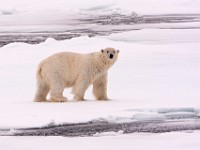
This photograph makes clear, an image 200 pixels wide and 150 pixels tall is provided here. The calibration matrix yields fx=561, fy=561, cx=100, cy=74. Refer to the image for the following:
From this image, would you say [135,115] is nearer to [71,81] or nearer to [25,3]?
[71,81]

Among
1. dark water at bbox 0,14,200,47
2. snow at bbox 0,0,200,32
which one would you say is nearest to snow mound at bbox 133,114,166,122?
dark water at bbox 0,14,200,47

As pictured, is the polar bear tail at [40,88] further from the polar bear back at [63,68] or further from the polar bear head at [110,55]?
the polar bear head at [110,55]

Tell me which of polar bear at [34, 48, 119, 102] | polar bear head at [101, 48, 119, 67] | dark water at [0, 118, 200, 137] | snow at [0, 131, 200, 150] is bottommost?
dark water at [0, 118, 200, 137]

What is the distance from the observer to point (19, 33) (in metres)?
20.7

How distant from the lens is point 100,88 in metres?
7.76

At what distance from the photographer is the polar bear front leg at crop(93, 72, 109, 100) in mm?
7734

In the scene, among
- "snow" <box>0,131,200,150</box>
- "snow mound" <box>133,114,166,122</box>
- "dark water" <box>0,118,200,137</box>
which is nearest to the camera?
"snow" <box>0,131,200,150</box>

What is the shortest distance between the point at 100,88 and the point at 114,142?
2724 mm

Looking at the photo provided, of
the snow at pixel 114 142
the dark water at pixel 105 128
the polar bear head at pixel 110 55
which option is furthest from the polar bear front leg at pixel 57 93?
the snow at pixel 114 142

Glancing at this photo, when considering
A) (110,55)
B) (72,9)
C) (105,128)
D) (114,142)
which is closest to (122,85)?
(110,55)

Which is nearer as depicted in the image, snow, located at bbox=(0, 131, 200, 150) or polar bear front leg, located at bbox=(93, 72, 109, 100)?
snow, located at bbox=(0, 131, 200, 150)

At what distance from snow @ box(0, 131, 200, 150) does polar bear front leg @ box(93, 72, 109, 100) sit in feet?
7.42

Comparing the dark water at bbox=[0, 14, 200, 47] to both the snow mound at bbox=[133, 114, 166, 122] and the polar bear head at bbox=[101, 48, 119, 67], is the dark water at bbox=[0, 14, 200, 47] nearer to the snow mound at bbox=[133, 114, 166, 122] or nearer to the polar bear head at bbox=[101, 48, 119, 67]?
the polar bear head at bbox=[101, 48, 119, 67]

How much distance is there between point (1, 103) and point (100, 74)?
1388 mm
